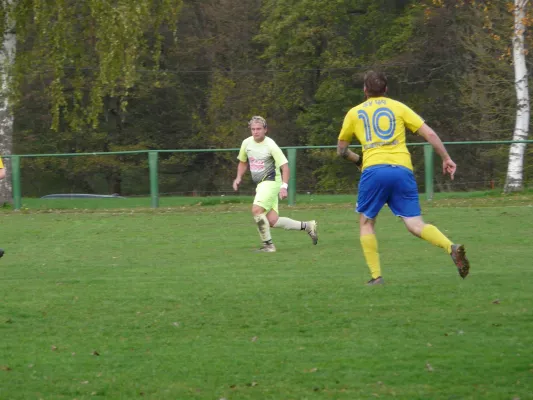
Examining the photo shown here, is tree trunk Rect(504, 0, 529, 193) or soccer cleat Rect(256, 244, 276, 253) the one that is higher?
tree trunk Rect(504, 0, 529, 193)

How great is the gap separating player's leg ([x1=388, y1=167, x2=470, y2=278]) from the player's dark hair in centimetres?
67

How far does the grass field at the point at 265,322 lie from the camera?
18.8 feet

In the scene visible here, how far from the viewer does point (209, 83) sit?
47.1 m

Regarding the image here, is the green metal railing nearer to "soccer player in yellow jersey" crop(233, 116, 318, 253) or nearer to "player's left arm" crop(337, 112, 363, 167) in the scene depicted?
"soccer player in yellow jersey" crop(233, 116, 318, 253)

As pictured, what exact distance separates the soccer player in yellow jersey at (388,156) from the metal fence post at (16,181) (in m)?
16.7

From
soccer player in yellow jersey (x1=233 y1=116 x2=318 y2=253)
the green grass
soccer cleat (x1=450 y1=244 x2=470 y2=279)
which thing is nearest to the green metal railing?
the green grass

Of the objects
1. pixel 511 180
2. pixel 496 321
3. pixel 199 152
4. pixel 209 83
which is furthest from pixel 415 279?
pixel 209 83

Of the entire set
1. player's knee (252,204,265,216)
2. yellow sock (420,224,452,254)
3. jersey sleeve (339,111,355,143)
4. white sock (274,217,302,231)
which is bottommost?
white sock (274,217,302,231)

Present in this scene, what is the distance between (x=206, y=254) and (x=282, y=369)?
7041 millimetres

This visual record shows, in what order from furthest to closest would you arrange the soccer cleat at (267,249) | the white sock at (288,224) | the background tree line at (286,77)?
1. the background tree line at (286,77)
2. the white sock at (288,224)
3. the soccer cleat at (267,249)

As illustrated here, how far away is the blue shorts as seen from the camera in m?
8.74

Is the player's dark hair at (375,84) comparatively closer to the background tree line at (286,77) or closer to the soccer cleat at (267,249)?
the soccer cleat at (267,249)

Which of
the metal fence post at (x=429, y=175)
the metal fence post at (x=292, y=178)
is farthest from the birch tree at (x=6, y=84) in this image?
the metal fence post at (x=429, y=175)

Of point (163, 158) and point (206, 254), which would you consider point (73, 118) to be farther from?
point (206, 254)
